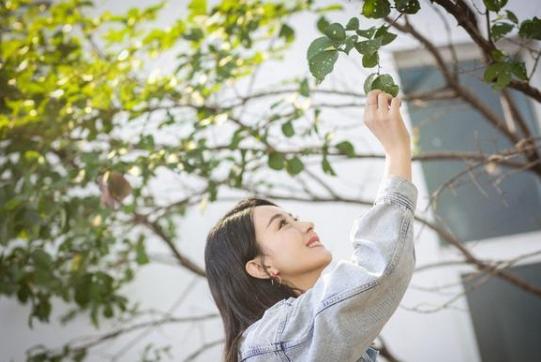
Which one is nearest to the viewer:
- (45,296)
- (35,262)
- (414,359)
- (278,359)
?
(278,359)

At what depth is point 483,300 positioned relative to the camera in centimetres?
289

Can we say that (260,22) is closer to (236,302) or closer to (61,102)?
(61,102)

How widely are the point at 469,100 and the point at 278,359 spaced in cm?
122

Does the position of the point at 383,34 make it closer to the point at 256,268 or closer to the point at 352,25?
the point at 352,25

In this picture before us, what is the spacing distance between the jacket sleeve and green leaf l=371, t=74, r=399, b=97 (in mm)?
128

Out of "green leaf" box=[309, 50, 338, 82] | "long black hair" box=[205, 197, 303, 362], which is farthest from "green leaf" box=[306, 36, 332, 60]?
"long black hair" box=[205, 197, 303, 362]

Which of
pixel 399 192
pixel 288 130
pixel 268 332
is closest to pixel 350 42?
pixel 399 192

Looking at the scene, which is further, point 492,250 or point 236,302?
point 492,250

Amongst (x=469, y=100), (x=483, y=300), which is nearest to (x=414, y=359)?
(x=483, y=300)

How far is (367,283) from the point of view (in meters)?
0.74

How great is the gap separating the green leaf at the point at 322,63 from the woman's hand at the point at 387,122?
75 millimetres

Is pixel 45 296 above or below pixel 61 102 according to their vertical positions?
below

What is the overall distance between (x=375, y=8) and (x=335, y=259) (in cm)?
223

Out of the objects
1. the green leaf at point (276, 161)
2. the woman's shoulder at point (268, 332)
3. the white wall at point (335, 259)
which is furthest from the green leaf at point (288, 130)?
the white wall at point (335, 259)
